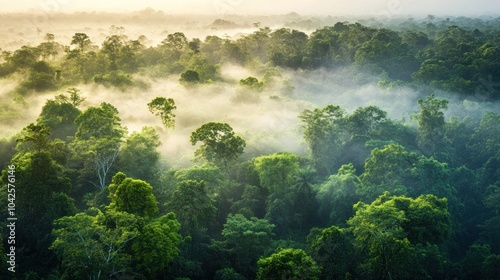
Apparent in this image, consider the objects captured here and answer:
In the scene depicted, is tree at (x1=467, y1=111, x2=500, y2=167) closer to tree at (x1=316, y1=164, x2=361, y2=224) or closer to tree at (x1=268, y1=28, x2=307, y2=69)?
tree at (x1=316, y1=164, x2=361, y2=224)

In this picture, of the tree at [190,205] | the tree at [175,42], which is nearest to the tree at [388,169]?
the tree at [190,205]

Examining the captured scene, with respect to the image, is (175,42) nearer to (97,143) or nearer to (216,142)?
(216,142)

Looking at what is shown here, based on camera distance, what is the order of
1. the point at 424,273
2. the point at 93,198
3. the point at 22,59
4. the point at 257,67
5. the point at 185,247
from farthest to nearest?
the point at 257,67 < the point at 22,59 < the point at 93,198 < the point at 185,247 < the point at 424,273

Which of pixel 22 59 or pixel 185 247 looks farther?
pixel 22 59

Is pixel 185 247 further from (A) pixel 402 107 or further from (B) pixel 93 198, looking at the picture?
(A) pixel 402 107

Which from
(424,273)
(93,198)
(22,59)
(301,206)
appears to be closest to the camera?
(424,273)

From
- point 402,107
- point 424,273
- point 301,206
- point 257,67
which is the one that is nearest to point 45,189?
point 301,206
